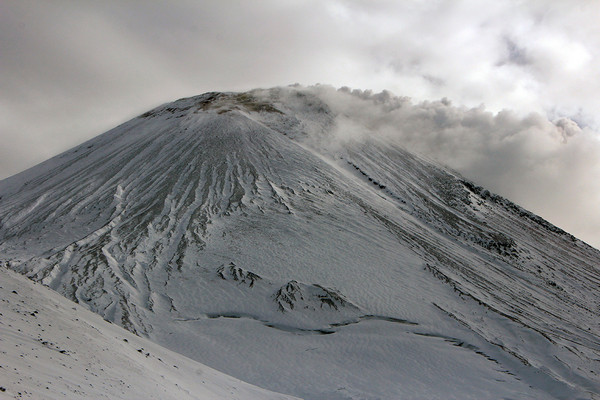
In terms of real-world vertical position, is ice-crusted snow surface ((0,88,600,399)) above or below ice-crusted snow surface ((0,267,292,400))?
above

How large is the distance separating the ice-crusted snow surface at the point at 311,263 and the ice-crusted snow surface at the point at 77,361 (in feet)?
27.9

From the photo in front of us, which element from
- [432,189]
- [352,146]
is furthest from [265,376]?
[352,146]

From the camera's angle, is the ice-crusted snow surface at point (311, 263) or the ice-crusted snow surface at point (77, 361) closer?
the ice-crusted snow surface at point (77, 361)

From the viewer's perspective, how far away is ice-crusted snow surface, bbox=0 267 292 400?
11594mm

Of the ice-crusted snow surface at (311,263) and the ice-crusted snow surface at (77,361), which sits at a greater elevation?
the ice-crusted snow surface at (311,263)

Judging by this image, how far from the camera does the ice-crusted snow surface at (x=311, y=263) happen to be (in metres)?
30.6

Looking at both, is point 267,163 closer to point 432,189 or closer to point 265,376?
point 432,189

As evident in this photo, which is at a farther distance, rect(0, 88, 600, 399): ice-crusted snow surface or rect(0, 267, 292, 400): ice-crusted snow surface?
rect(0, 88, 600, 399): ice-crusted snow surface

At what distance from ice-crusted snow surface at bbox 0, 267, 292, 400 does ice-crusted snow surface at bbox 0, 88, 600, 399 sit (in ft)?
27.9

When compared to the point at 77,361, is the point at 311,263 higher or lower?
higher

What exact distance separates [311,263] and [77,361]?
92.4 ft

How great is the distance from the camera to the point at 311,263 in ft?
136

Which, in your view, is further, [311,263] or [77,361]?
[311,263]

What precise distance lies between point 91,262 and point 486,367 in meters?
31.7
